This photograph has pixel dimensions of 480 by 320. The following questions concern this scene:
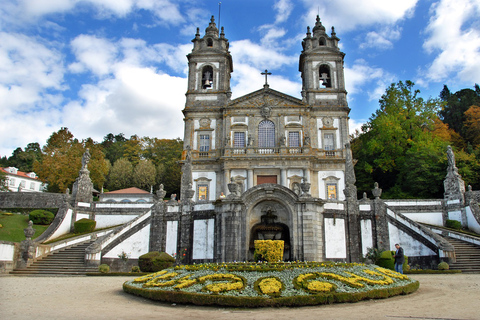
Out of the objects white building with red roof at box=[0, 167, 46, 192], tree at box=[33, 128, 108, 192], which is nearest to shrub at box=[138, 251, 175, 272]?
tree at box=[33, 128, 108, 192]

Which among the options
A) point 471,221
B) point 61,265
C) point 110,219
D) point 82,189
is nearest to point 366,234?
point 471,221

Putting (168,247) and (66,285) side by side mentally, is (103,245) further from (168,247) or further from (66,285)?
(66,285)

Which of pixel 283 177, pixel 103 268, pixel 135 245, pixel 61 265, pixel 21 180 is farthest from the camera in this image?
pixel 21 180

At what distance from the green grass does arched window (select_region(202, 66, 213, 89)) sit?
65.2 feet

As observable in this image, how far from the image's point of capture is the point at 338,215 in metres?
19.0

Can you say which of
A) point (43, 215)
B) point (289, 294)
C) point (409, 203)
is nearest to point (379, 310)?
point (289, 294)

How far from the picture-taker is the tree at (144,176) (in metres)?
48.2

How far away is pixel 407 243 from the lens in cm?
1956

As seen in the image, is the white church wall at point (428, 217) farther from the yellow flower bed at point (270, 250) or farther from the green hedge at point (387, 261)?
the yellow flower bed at point (270, 250)

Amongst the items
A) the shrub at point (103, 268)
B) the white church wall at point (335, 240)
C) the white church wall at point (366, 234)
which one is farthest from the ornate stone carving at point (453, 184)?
the shrub at point (103, 268)

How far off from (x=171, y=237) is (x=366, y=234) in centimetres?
1031

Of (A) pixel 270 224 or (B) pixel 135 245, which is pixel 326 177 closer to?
(A) pixel 270 224

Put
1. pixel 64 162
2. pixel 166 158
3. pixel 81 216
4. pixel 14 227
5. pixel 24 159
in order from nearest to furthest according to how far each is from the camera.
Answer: pixel 14 227
pixel 81 216
pixel 64 162
pixel 166 158
pixel 24 159

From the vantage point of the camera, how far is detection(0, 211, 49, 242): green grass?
2141 cm
